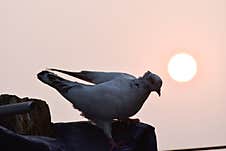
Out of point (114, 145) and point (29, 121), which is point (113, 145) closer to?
point (114, 145)

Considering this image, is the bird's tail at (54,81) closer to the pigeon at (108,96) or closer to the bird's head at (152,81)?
the pigeon at (108,96)

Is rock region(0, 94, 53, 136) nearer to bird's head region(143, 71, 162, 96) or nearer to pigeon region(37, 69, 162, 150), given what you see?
pigeon region(37, 69, 162, 150)

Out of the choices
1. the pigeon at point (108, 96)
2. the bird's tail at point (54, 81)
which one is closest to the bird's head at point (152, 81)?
the pigeon at point (108, 96)

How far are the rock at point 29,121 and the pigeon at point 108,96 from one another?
41 mm

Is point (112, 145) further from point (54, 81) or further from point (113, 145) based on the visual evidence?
point (54, 81)

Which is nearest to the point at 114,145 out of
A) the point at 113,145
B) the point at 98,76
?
the point at 113,145

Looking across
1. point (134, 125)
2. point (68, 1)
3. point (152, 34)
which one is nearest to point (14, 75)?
point (68, 1)

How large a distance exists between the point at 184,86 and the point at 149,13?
198 mm

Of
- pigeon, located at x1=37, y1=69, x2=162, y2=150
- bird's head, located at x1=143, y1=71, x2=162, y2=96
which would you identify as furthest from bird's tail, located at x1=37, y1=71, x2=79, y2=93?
bird's head, located at x1=143, y1=71, x2=162, y2=96

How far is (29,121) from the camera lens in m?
0.56

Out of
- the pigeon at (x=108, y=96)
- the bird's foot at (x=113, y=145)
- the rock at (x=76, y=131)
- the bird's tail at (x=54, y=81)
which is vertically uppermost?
the bird's tail at (x=54, y=81)

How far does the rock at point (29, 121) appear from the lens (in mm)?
550

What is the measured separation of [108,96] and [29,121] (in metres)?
0.11

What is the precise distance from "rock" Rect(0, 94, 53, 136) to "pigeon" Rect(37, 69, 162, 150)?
41 mm
